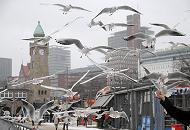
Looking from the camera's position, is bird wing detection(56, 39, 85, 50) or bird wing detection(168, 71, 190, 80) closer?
bird wing detection(168, 71, 190, 80)

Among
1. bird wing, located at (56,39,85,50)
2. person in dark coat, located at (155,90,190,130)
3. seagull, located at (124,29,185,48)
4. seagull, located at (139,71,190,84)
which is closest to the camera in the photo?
person in dark coat, located at (155,90,190,130)

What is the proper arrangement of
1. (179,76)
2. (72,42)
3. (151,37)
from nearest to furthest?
(179,76) → (151,37) → (72,42)

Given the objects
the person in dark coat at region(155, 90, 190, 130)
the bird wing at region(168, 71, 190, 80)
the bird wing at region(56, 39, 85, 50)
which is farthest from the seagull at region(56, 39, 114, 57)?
the person in dark coat at region(155, 90, 190, 130)

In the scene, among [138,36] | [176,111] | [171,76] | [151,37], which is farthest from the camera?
[151,37]

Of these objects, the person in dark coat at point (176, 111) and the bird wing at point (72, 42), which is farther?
A: the bird wing at point (72, 42)

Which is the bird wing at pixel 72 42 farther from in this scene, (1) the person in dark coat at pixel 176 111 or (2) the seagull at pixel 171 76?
(1) the person in dark coat at pixel 176 111

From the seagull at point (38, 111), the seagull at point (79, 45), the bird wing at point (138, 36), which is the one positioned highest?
the bird wing at point (138, 36)

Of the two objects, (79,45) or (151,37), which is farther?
(79,45)

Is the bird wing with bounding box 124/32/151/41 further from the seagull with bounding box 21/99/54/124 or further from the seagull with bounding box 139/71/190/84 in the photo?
the seagull with bounding box 21/99/54/124

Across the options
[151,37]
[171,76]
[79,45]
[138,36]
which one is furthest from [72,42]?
[171,76]

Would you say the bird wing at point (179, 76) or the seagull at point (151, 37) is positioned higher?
the seagull at point (151, 37)

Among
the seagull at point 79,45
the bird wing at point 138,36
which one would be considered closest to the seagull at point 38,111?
the seagull at point 79,45

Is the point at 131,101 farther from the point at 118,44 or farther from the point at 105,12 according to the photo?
the point at 105,12

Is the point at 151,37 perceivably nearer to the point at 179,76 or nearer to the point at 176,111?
the point at 179,76
